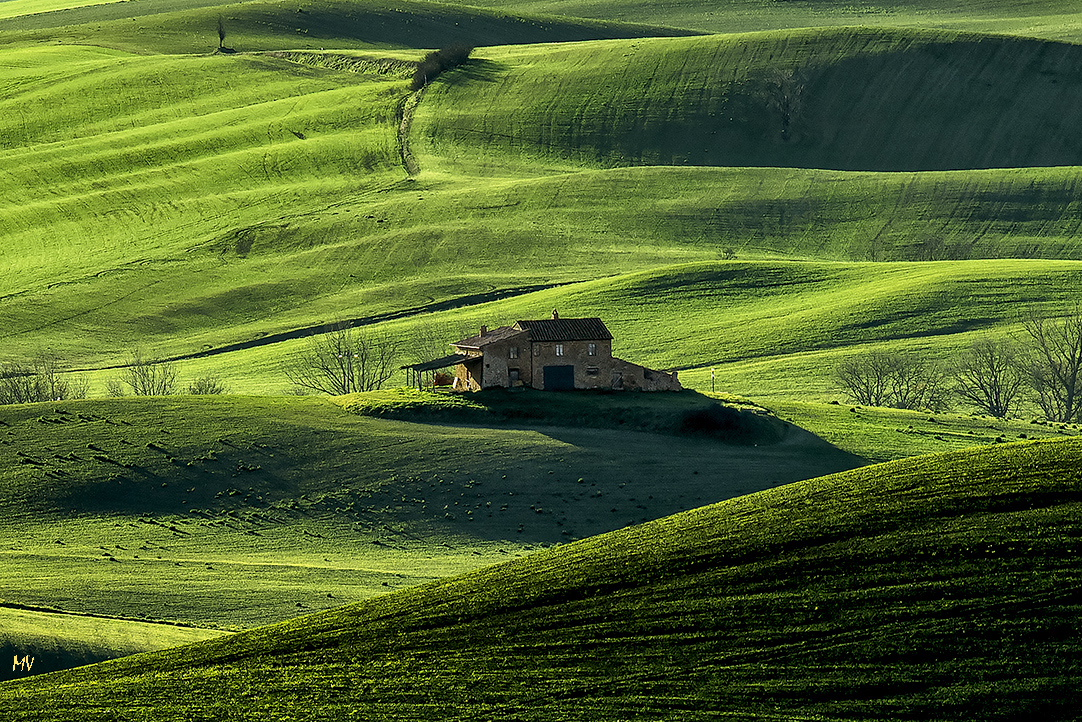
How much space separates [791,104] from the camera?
17412 centimetres

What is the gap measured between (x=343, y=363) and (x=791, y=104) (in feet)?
314

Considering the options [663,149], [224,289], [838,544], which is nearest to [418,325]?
[224,289]

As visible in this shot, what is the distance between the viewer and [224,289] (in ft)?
399

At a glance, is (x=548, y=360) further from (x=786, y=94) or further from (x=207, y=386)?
(x=786, y=94)

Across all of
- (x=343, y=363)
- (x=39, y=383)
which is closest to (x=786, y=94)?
(x=343, y=363)

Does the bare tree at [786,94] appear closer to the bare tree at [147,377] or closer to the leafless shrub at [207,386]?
the bare tree at [147,377]

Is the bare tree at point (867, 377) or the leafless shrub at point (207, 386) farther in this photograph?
the leafless shrub at point (207, 386)

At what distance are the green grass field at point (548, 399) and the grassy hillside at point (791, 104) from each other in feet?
1.82

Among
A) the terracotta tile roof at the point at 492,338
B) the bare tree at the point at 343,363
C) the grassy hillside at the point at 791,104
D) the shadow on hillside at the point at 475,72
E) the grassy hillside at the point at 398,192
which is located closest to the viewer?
the terracotta tile roof at the point at 492,338

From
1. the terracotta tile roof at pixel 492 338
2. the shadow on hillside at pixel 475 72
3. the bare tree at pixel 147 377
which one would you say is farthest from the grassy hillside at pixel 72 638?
the shadow on hillside at pixel 475 72

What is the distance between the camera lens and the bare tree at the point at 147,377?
91.4 metres

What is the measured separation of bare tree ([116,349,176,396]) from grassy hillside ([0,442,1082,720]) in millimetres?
61947

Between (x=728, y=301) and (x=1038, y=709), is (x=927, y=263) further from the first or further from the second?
(x=1038, y=709)

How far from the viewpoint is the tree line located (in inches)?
3504
